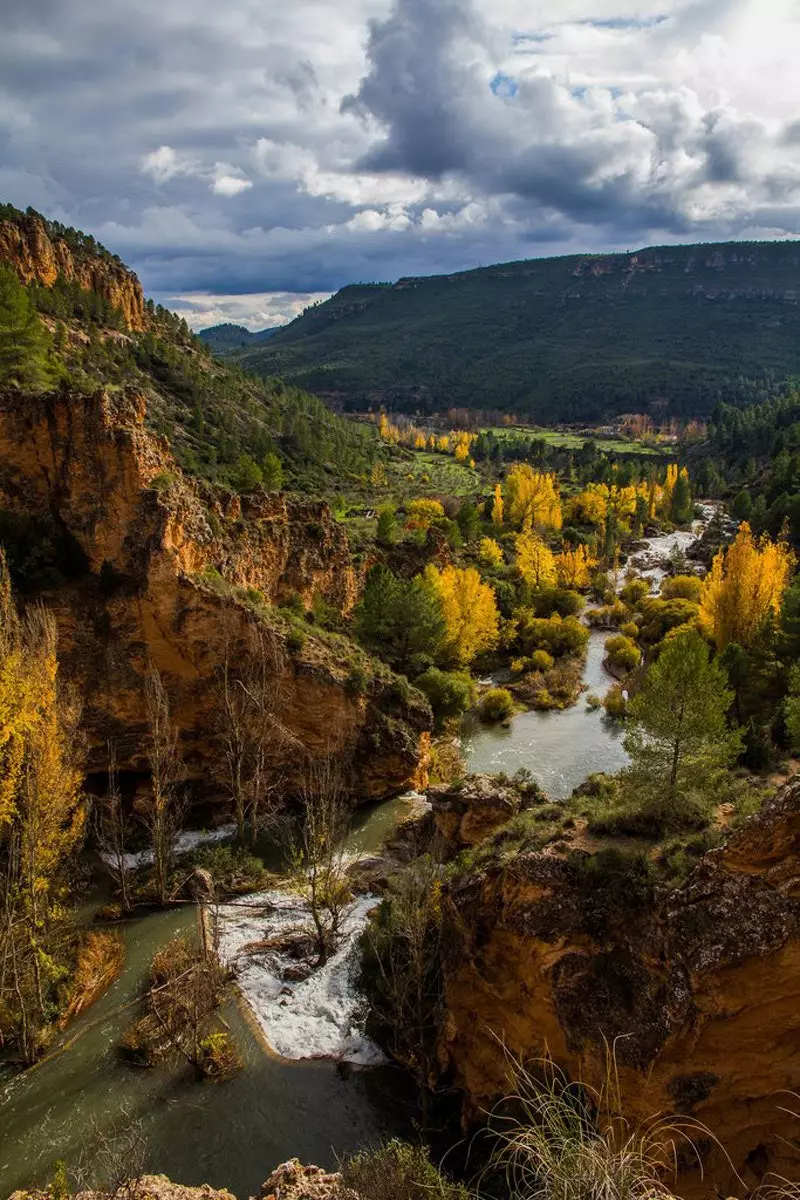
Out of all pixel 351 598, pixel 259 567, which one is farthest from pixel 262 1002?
pixel 351 598

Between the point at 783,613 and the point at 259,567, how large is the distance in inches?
1229

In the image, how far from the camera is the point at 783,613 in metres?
40.8

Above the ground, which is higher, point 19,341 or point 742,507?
point 19,341

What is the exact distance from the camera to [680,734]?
20531mm

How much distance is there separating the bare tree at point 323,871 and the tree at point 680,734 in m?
11.3

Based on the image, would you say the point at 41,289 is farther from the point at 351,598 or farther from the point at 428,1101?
the point at 428,1101

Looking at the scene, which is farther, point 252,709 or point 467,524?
point 467,524

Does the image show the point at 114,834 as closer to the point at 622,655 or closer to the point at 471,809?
the point at 471,809

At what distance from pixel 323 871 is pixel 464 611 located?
29172 mm

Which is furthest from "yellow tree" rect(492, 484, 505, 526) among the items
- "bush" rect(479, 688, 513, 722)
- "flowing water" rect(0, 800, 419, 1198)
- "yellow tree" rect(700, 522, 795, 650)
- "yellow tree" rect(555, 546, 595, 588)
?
"flowing water" rect(0, 800, 419, 1198)

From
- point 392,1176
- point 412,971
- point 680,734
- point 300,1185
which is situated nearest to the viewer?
point 392,1176

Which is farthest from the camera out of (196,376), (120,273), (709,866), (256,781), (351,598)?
(120,273)

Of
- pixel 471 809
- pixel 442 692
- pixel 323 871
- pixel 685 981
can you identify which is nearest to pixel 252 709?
pixel 323 871

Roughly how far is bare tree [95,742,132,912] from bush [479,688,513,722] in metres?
25.3
